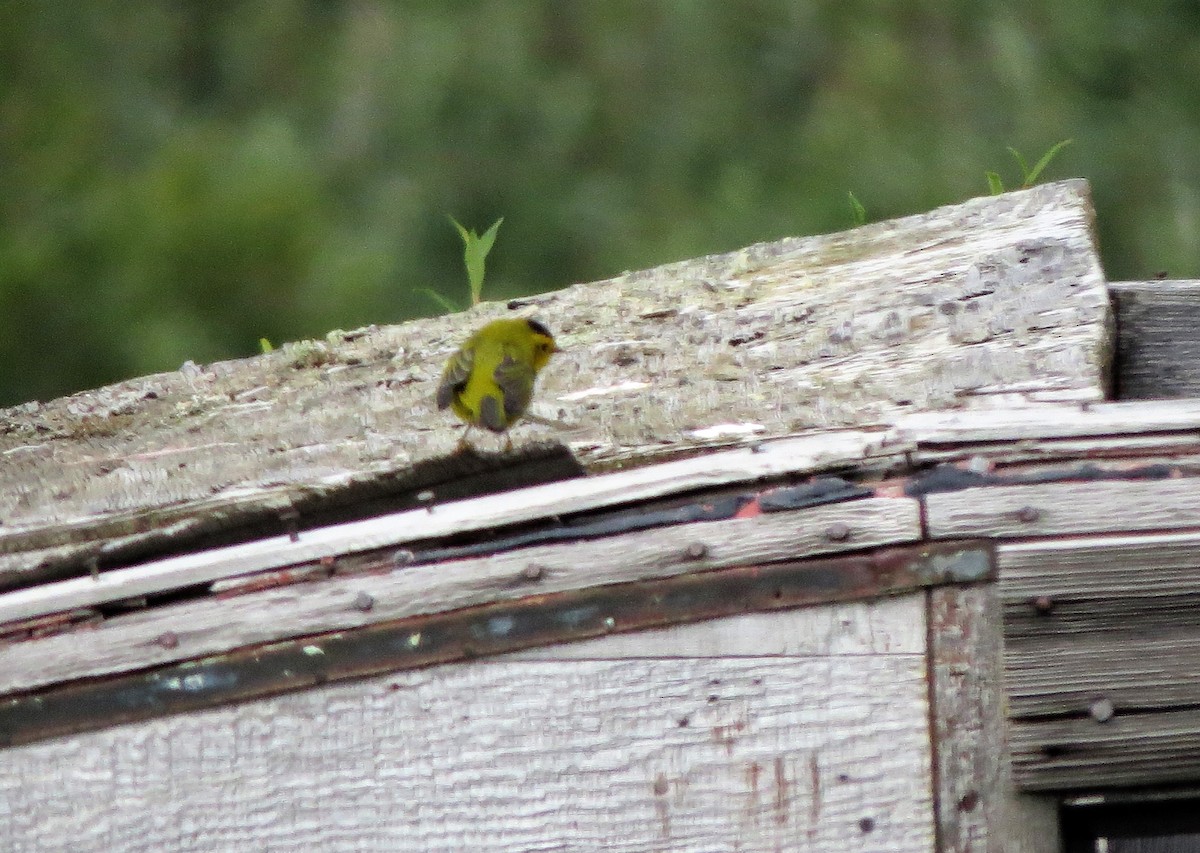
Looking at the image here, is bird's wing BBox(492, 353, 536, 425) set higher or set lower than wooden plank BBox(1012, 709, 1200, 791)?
higher

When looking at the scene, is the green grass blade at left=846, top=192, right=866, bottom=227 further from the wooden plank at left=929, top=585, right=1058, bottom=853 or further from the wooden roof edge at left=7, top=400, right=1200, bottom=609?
the wooden plank at left=929, top=585, right=1058, bottom=853

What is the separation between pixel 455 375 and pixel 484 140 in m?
13.3

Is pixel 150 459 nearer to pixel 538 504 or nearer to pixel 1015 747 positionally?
pixel 538 504

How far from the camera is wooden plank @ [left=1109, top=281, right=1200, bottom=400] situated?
232 cm

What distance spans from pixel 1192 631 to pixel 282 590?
99cm

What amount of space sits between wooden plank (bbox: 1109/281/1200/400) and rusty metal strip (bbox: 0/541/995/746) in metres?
0.71

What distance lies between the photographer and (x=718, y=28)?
54.4 ft

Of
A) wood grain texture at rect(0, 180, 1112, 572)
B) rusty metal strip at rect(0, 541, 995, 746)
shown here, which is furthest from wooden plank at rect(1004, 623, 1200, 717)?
wood grain texture at rect(0, 180, 1112, 572)

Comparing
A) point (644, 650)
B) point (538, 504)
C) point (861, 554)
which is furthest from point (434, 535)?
point (861, 554)

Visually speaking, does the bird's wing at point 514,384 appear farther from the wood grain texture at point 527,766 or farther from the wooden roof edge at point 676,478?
the wood grain texture at point 527,766

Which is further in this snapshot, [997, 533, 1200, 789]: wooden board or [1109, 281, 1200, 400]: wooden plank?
[1109, 281, 1200, 400]: wooden plank

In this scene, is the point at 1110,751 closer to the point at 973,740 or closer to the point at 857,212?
the point at 973,740

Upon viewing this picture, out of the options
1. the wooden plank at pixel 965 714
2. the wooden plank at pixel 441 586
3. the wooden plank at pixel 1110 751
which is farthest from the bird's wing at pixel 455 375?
the wooden plank at pixel 1110 751

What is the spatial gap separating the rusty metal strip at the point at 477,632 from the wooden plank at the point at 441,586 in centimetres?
1
